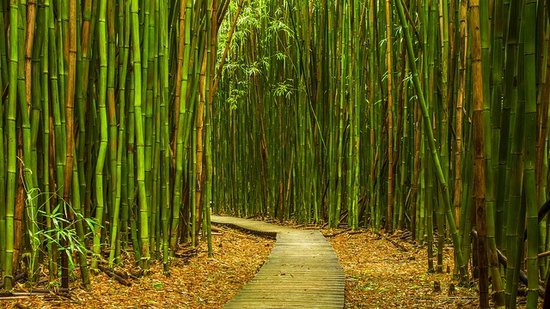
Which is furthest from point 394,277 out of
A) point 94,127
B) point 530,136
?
point 530,136

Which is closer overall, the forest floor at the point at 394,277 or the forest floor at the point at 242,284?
the forest floor at the point at 242,284

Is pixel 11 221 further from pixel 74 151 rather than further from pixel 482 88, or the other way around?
pixel 482 88

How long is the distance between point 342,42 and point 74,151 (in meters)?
3.39

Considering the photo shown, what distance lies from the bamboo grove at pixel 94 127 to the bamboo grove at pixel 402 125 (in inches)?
49.0

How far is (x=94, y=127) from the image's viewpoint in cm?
271

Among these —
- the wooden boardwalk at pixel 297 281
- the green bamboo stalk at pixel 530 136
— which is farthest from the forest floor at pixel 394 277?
the green bamboo stalk at pixel 530 136

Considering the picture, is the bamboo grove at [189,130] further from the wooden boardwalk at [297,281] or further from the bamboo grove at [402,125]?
the wooden boardwalk at [297,281]

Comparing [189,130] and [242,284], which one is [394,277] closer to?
[242,284]

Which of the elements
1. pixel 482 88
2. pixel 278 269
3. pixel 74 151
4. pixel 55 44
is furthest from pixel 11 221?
pixel 482 88

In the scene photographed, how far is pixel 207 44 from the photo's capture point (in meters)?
3.56

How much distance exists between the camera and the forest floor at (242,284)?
2291 millimetres

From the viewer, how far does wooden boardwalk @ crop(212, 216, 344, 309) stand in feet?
7.54

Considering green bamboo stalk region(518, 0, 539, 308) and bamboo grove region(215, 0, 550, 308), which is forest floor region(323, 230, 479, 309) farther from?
green bamboo stalk region(518, 0, 539, 308)

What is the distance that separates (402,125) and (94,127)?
282 cm
